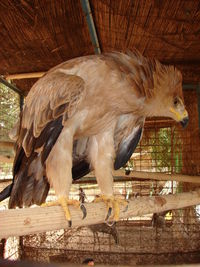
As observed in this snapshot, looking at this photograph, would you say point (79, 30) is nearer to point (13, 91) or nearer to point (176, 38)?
point (176, 38)

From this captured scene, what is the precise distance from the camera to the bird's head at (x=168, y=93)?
2453mm

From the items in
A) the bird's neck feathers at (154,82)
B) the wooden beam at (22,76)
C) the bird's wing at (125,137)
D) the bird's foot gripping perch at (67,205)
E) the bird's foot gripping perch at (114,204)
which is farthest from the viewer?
the wooden beam at (22,76)

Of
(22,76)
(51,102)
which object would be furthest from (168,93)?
(22,76)

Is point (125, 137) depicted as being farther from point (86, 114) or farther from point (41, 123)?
point (41, 123)

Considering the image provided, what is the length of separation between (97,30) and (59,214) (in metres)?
2.35

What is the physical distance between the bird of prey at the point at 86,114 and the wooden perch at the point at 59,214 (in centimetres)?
17

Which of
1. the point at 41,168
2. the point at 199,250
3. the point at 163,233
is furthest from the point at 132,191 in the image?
the point at 41,168

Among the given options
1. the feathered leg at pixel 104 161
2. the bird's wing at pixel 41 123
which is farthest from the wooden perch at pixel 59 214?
the bird's wing at pixel 41 123

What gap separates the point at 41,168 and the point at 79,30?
173 cm

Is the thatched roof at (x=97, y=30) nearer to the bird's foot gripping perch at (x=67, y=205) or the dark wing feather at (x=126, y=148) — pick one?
the dark wing feather at (x=126, y=148)

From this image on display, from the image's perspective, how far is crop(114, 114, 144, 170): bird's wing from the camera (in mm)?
2746

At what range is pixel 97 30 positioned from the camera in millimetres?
3273

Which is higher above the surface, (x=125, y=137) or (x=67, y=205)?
(x=125, y=137)

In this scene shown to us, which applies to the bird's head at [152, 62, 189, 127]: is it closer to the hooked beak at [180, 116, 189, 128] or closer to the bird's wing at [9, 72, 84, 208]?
the hooked beak at [180, 116, 189, 128]
